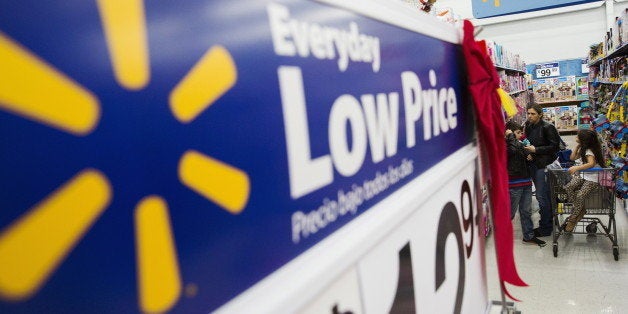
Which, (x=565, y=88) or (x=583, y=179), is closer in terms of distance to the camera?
(x=583, y=179)

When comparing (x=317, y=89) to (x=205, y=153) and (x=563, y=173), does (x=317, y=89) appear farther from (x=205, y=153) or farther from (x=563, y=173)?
(x=563, y=173)

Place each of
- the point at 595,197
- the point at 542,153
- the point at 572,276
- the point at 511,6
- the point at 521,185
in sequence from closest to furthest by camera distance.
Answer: the point at 572,276 < the point at 595,197 < the point at 521,185 < the point at 542,153 < the point at 511,6

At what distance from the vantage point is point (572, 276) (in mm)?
3822

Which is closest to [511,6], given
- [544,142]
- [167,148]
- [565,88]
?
[544,142]

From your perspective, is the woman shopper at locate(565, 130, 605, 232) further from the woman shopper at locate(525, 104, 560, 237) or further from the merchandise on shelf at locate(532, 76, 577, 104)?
the merchandise on shelf at locate(532, 76, 577, 104)

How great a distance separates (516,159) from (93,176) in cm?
491

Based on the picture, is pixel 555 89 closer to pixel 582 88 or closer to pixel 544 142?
pixel 582 88

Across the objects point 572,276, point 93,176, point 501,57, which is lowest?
point 572,276

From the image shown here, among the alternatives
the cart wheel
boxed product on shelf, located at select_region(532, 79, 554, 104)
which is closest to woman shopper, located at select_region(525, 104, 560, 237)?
the cart wheel

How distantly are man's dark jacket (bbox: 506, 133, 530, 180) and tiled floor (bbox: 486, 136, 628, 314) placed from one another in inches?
30.3

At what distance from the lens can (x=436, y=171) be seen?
42.6 inches

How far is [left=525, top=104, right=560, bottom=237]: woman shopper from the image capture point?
15.9 ft

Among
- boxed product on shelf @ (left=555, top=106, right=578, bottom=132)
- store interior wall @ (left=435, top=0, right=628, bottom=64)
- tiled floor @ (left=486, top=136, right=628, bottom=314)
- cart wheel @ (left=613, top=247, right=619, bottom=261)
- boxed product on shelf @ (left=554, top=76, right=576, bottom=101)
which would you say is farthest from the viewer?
store interior wall @ (left=435, top=0, right=628, bottom=64)

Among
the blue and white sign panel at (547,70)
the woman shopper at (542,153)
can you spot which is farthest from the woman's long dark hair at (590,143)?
the blue and white sign panel at (547,70)
